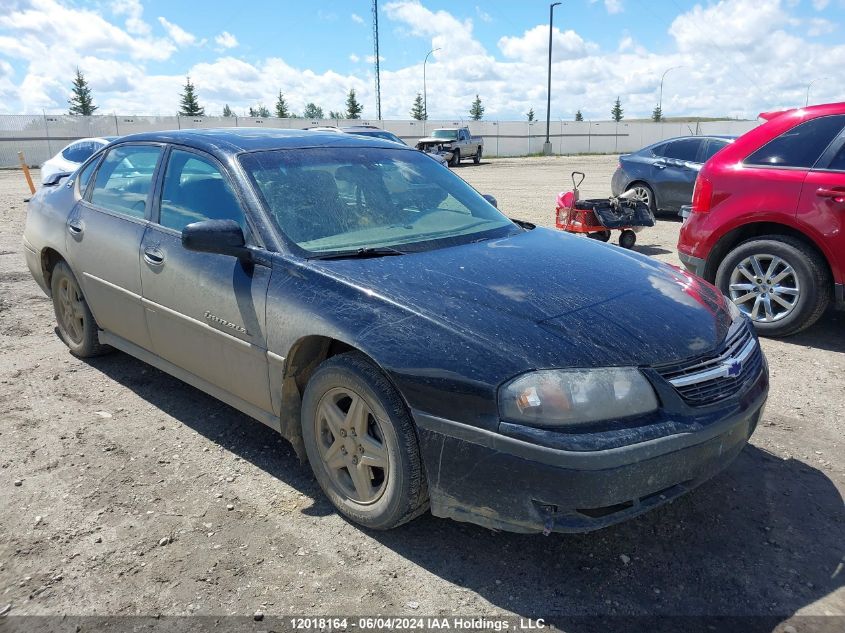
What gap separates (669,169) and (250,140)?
993 cm

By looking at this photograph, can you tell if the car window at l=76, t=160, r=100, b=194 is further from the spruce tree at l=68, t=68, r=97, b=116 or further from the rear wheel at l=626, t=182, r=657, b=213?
the spruce tree at l=68, t=68, r=97, b=116

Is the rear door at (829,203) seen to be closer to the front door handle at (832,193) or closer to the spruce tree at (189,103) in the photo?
the front door handle at (832,193)

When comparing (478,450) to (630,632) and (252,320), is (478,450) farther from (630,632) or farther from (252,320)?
(252,320)

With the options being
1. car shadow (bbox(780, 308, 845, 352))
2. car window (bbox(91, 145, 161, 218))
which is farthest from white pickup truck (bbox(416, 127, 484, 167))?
car window (bbox(91, 145, 161, 218))

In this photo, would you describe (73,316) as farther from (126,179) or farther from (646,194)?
(646,194)

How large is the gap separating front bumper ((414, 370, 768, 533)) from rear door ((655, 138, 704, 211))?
10.1m

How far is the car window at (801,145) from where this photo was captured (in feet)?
16.5

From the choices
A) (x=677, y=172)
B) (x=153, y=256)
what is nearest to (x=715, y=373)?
(x=153, y=256)

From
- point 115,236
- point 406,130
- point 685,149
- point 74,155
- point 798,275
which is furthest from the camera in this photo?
point 406,130

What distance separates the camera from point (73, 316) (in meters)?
4.88

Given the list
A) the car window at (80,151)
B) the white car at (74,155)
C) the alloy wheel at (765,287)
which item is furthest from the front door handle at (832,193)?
the car window at (80,151)

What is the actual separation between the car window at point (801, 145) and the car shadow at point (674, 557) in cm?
277

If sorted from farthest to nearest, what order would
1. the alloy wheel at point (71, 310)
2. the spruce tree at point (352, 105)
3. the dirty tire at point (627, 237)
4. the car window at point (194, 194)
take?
1. the spruce tree at point (352, 105)
2. the dirty tire at point (627, 237)
3. the alloy wheel at point (71, 310)
4. the car window at point (194, 194)

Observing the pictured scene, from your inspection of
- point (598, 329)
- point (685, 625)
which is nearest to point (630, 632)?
point (685, 625)
